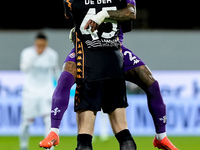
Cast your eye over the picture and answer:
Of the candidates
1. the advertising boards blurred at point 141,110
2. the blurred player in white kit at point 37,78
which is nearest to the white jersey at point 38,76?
the blurred player in white kit at point 37,78

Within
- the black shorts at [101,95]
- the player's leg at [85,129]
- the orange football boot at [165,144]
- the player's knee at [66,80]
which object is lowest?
the orange football boot at [165,144]

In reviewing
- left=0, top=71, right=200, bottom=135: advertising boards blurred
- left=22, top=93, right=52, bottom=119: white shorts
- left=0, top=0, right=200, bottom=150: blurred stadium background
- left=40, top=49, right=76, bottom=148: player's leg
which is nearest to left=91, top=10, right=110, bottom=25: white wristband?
left=40, top=49, right=76, bottom=148: player's leg

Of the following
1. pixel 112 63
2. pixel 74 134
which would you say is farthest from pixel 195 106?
pixel 112 63

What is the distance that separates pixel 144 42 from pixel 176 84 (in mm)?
3340

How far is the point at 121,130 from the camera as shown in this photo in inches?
233

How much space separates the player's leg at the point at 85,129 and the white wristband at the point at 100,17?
929mm

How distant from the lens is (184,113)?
44.9ft

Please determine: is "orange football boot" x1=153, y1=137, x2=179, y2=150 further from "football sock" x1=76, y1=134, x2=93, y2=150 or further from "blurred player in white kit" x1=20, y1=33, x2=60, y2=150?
"blurred player in white kit" x1=20, y1=33, x2=60, y2=150

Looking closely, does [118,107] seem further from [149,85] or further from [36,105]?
[36,105]

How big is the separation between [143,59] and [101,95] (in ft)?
36.3

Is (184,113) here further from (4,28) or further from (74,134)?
(4,28)

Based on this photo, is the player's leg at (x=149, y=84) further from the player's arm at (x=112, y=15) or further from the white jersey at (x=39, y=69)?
the white jersey at (x=39, y=69)

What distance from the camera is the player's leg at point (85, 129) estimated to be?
225 inches

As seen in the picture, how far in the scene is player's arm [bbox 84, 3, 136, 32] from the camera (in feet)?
18.4
